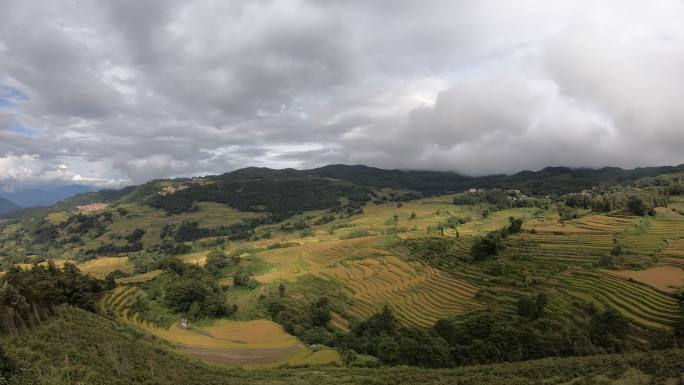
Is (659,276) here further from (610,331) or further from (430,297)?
(430,297)

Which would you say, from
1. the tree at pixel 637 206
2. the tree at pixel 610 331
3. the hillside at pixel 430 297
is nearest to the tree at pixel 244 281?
the hillside at pixel 430 297

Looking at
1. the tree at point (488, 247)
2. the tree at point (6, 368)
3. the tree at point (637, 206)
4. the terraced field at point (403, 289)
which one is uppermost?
the tree at point (637, 206)

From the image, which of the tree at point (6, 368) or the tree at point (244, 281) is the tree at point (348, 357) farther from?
the tree at point (244, 281)

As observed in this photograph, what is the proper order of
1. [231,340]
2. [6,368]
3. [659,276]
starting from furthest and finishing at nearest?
[231,340], [659,276], [6,368]

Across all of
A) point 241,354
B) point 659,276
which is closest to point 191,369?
point 241,354

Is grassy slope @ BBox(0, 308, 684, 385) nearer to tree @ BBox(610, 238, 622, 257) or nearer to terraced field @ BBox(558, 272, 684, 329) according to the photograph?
terraced field @ BBox(558, 272, 684, 329)

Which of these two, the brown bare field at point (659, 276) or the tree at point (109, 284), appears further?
the tree at point (109, 284)

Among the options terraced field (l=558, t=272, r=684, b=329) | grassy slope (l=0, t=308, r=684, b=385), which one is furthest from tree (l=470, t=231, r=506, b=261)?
grassy slope (l=0, t=308, r=684, b=385)
